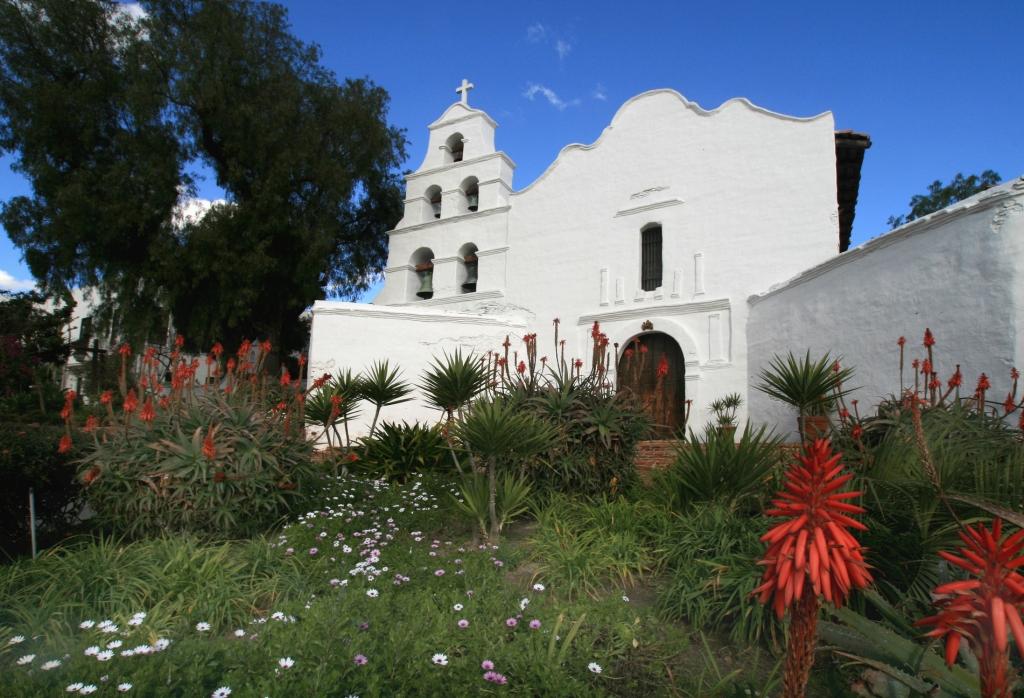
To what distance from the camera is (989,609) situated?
108 centimetres

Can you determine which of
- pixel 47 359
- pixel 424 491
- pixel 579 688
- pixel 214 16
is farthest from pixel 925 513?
pixel 47 359

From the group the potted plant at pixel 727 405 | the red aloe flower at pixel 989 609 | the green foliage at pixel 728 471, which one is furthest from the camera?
the potted plant at pixel 727 405

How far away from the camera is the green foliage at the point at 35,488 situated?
15.7 ft

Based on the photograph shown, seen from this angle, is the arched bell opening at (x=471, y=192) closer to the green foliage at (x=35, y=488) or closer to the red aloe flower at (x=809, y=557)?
the green foliage at (x=35, y=488)

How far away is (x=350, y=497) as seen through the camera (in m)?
5.79

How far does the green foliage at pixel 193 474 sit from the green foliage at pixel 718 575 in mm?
3210

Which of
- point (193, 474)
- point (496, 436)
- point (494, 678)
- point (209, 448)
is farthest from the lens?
point (496, 436)

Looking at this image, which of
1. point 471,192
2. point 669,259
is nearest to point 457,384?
point 669,259

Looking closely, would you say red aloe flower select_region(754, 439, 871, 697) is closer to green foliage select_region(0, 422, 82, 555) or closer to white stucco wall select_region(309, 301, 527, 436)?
green foliage select_region(0, 422, 82, 555)

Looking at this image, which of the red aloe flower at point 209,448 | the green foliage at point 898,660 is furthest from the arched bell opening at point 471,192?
the green foliage at point 898,660

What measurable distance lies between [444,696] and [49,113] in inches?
599

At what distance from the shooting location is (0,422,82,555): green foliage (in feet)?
15.7

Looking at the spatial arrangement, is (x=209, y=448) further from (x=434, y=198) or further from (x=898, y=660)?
(x=434, y=198)

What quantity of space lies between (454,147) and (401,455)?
961cm
